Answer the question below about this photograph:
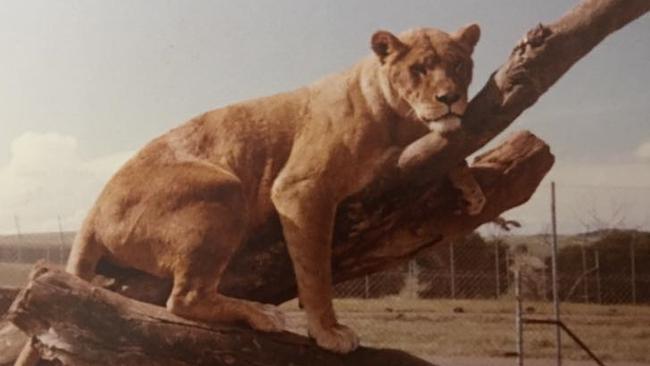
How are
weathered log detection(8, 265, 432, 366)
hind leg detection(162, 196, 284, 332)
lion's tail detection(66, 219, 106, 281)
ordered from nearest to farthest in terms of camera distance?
weathered log detection(8, 265, 432, 366)
hind leg detection(162, 196, 284, 332)
lion's tail detection(66, 219, 106, 281)

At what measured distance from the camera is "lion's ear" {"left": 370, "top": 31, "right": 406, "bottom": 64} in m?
2.53

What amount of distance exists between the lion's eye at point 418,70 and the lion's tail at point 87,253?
1.14 metres

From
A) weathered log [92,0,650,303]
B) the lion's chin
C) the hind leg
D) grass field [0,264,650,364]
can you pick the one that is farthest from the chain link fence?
the lion's chin

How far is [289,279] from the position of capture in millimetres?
2664

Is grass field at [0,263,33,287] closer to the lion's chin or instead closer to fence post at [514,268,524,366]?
the lion's chin

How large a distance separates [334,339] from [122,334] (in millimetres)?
636

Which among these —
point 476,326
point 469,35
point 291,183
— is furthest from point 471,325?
point 469,35

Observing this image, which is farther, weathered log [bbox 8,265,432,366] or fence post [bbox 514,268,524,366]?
fence post [bbox 514,268,524,366]

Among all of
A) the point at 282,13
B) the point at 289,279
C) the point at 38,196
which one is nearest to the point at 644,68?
the point at 282,13

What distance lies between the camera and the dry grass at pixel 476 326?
3270 millimetres

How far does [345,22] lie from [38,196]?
1339 mm

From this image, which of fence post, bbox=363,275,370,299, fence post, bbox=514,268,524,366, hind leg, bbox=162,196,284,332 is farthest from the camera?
fence post, bbox=514,268,524,366

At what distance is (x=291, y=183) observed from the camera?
257cm

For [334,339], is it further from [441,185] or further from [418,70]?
[418,70]
